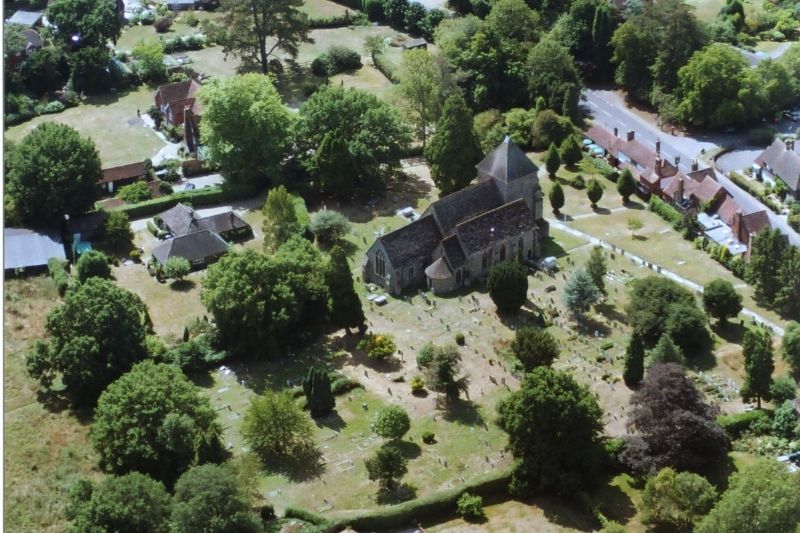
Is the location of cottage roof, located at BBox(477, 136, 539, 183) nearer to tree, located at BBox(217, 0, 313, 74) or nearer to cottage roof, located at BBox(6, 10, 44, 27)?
tree, located at BBox(217, 0, 313, 74)

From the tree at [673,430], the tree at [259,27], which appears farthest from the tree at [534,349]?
the tree at [259,27]

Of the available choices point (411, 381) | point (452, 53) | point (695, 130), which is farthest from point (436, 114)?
point (411, 381)

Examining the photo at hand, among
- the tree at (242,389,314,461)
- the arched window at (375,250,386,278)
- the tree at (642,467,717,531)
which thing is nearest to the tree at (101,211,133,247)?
the arched window at (375,250,386,278)

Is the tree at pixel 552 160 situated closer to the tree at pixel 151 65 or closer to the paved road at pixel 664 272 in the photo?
the paved road at pixel 664 272

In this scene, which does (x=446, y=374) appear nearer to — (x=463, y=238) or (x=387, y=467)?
(x=387, y=467)

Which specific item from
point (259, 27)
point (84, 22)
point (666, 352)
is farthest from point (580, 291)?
point (84, 22)

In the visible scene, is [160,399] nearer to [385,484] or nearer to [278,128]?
[385,484]
